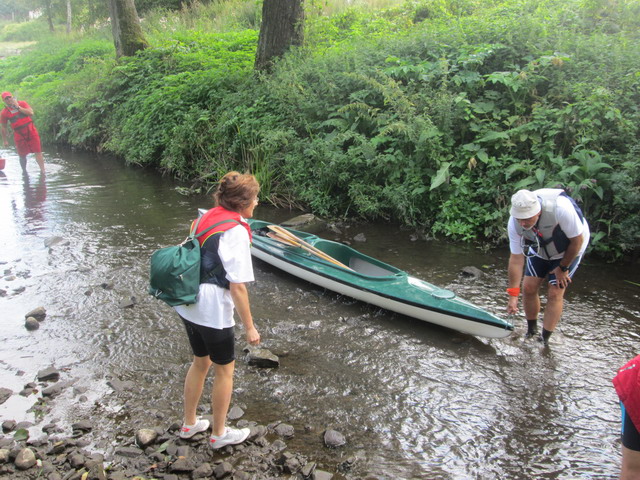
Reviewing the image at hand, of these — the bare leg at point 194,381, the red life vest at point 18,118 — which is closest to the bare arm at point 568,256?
the bare leg at point 194,381

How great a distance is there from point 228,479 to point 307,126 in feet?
24.4

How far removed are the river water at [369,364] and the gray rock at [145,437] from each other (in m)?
0.20

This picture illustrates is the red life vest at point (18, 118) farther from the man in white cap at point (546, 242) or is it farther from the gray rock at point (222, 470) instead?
the man in white cap at point (546, 242)

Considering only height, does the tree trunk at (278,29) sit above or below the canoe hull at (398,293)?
above

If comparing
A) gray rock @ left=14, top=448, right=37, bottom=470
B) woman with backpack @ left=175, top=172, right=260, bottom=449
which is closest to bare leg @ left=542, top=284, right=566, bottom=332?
woman with backpack @ left=175, top=172, right=260, bottom=449

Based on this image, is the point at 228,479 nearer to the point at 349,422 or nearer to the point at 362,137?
the point at 349,422

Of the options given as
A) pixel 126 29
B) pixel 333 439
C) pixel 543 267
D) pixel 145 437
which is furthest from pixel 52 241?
pixel 126 29

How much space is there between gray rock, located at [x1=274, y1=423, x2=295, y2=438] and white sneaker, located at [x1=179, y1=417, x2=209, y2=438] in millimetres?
545

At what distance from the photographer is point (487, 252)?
744cm

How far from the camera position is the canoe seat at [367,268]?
6.25 metres

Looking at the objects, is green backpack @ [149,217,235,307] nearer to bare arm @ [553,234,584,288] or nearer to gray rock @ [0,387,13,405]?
gray rock @ [0,387,13,405]

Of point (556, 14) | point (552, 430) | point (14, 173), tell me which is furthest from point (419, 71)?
point (14, 173)

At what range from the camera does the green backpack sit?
10.1ft

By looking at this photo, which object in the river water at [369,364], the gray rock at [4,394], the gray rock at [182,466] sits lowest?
the river water at [369,364]
